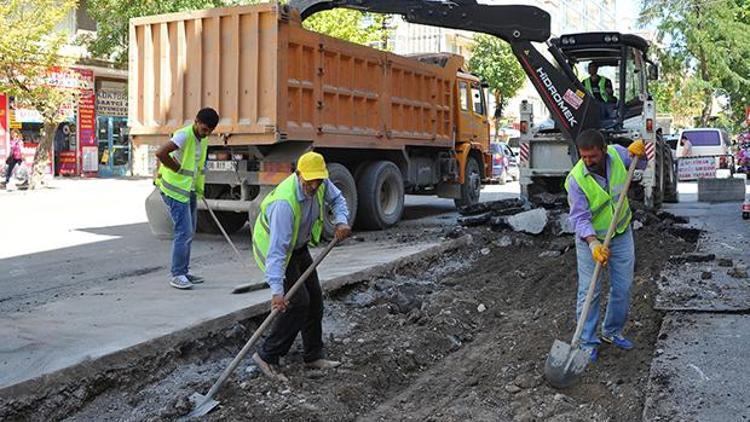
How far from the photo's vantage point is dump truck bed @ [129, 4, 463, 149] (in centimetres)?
951

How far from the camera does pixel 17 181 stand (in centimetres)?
2167

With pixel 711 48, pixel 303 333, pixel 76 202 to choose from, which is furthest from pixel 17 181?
pixel 711 48

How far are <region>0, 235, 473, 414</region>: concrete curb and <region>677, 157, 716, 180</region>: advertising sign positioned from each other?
1753 centimetres

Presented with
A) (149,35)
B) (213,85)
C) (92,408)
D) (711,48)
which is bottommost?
(92,408)

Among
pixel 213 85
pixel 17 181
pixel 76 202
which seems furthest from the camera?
pixel 17 181

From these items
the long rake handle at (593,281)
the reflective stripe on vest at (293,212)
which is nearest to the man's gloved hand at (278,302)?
the reflective stripe on vest at (293,212)

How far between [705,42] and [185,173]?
105ft

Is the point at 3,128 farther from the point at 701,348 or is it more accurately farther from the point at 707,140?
the point at 701,348

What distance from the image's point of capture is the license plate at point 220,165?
10.1 metres

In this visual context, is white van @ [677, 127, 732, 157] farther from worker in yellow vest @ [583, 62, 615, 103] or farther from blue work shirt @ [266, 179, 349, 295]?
blue work shirt @ [266, 179, 349, 295]

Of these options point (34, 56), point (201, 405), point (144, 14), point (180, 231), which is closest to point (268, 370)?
point (201, 405)

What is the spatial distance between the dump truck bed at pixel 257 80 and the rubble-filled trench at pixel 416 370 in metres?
3.03

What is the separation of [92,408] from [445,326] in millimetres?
2747

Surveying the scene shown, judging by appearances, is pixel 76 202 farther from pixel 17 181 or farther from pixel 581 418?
pixel 581 418
